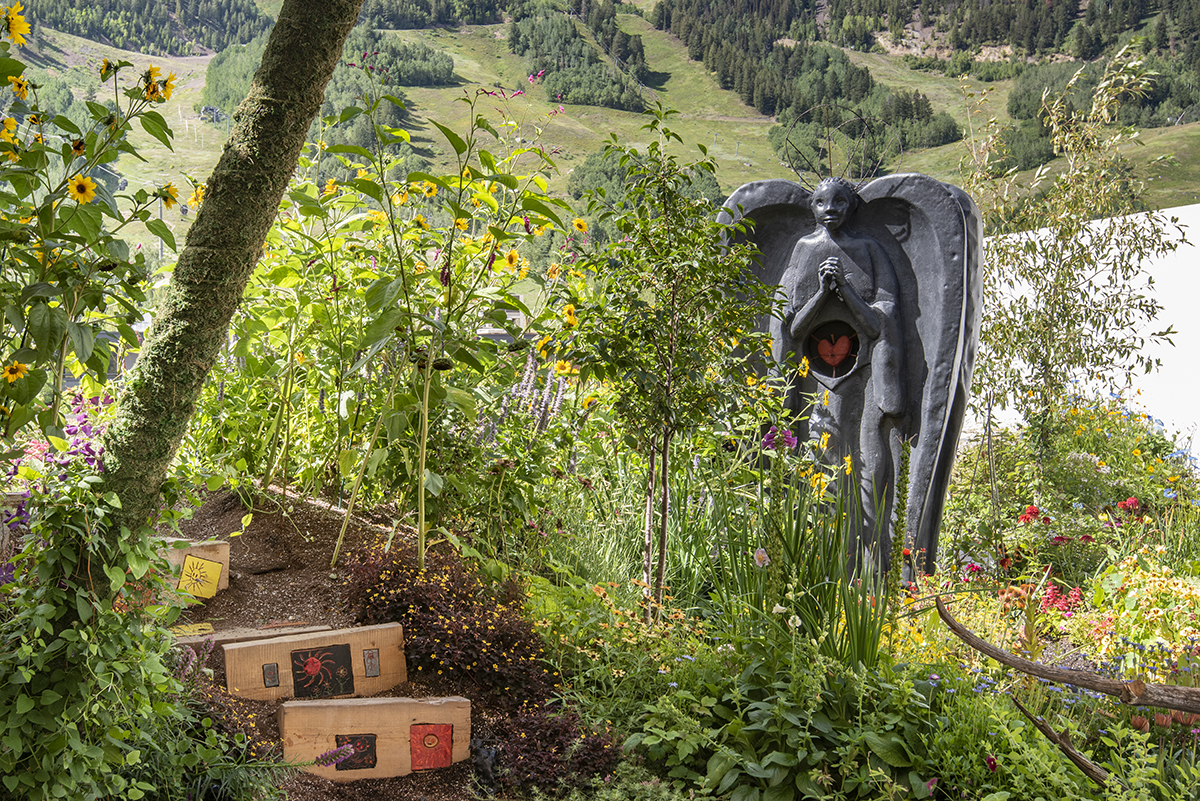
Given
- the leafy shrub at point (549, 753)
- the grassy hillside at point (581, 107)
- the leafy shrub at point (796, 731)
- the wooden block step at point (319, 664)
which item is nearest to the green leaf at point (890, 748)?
the leafy shrub at point (796, 731)

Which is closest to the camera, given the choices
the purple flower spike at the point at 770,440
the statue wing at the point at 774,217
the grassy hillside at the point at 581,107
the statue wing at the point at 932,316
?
the purple flower spike at the point at 770,440

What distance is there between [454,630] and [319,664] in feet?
1.22

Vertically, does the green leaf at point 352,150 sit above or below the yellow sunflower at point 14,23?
below

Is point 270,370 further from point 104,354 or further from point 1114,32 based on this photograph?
point 1114,32

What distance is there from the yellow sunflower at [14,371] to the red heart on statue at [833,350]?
4.04 m

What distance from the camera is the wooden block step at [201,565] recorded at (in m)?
2.43

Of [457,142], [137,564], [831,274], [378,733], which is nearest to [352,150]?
[457,142]

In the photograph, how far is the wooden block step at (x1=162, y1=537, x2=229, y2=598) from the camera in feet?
7.96

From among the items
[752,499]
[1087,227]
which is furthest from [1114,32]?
[752,499]

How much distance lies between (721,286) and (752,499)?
3.25 feet

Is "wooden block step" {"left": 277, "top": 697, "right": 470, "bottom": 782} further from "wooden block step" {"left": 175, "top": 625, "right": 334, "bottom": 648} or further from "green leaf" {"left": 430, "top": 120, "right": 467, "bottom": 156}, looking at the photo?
"green leaf" {"left": 430, "top": 120, "right": 467, "bottom": 156}

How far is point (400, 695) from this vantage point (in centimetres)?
225

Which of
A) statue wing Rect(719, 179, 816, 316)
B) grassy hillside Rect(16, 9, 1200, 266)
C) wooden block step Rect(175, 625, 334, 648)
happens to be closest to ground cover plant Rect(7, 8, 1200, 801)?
wooden block step Rect(175, 625, 334, 648)

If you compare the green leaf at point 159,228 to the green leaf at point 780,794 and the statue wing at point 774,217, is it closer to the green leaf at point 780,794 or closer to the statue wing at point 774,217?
the green leaf at point 780,794
